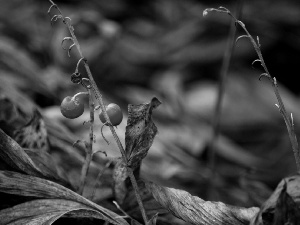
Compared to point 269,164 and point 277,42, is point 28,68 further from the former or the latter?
point 277,42

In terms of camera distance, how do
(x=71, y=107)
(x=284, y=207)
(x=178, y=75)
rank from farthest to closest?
1. (x=178, y=75)
2. (x=71, y=107)
3. (x=284, y=207)

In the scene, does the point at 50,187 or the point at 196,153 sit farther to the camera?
the point at 196,153

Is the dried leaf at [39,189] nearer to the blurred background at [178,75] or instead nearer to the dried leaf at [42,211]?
the dried leaf at [42,211]

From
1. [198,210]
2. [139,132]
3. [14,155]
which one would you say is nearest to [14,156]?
[14,155]

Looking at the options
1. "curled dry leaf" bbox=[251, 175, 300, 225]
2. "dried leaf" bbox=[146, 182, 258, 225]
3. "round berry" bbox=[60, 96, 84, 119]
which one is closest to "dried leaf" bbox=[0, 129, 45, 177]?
"round berry" bbox=[60, 96, 84, 119]

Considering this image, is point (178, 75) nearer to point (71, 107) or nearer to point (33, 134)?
point (33, 134)

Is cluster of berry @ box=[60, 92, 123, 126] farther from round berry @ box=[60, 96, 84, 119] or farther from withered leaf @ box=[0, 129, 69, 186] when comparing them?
withered leaf @ box=[0, 129, 69, 186]

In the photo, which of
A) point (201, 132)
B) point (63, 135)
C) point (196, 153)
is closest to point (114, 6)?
point (201, 132)
